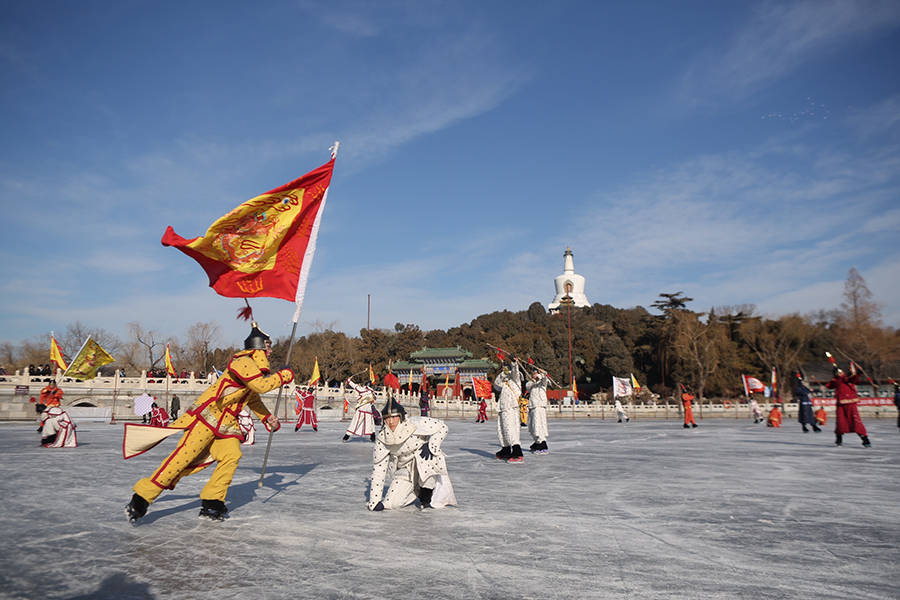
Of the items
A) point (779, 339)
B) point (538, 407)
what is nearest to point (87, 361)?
point (538, 407)

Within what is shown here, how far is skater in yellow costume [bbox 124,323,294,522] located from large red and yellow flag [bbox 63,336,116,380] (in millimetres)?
24131

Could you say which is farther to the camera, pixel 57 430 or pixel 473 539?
pixel 57 430

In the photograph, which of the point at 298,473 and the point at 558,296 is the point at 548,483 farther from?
the point at 558,296

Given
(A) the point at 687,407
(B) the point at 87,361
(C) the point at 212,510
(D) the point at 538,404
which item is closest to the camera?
(C) the point at 212,510

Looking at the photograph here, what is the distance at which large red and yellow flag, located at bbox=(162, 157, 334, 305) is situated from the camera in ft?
21.2

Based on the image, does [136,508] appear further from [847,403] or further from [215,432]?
[847,403]

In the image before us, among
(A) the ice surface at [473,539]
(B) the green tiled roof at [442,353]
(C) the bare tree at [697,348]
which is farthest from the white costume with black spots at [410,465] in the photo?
(B) the green tiled roof at [442,353]

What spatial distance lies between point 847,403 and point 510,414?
9293mm

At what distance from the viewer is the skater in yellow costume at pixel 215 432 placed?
5.14m

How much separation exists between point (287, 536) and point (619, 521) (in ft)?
10.5

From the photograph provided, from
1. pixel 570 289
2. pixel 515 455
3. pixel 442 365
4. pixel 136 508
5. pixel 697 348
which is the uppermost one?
pixel 570 289

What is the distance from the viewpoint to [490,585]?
133 inches

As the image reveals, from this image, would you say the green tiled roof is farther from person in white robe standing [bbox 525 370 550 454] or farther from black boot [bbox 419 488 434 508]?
black boot [bbox 419 488 434 508]

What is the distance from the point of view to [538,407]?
12.0m
